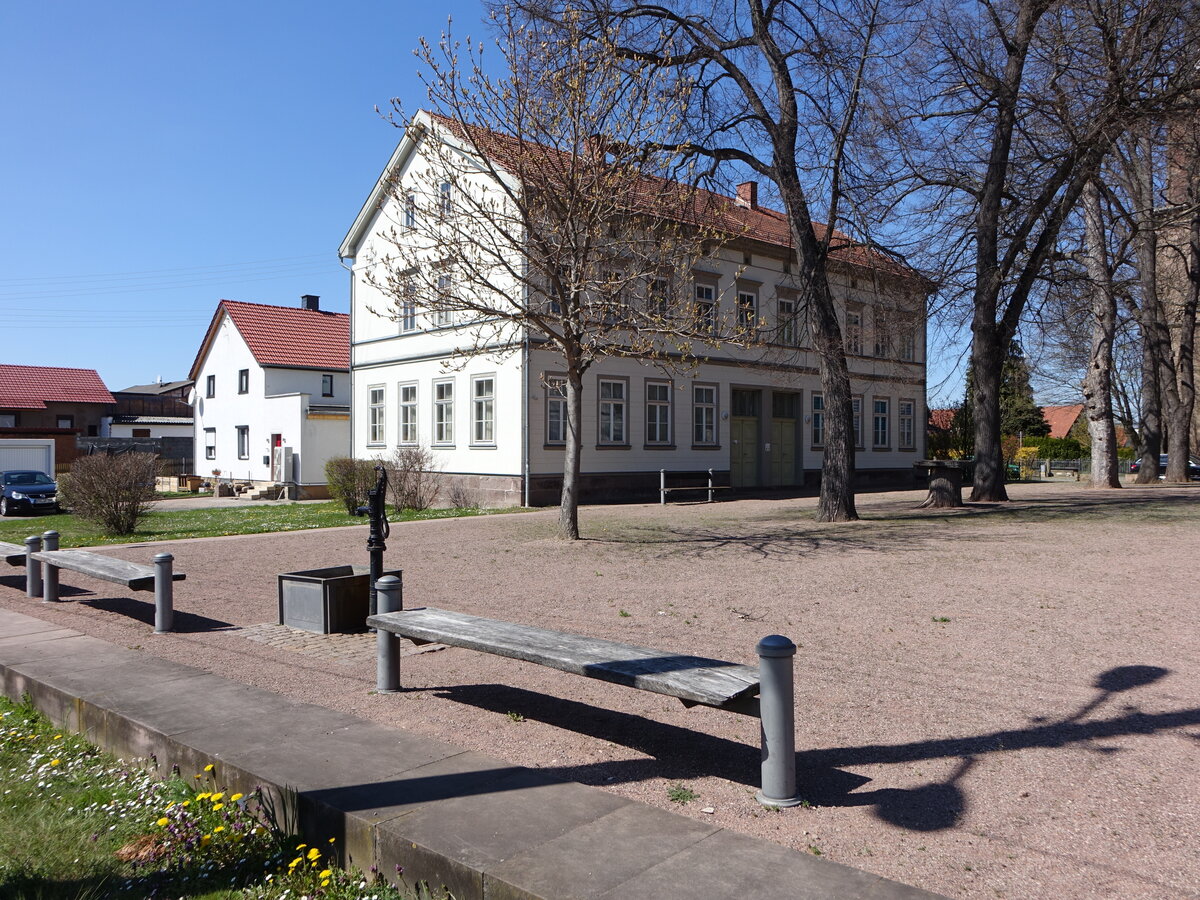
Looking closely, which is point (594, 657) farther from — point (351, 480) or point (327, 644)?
point (351, 480)

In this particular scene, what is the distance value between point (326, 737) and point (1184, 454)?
3544 centimetres

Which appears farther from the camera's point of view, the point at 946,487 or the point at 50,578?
the point at 946,487

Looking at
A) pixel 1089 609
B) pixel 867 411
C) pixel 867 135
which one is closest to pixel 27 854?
pixel 1089 609

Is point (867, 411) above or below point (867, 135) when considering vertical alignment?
below

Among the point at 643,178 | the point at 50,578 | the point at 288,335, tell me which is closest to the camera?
the point at 50,578

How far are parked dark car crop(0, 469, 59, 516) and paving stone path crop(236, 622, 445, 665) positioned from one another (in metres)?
22.6

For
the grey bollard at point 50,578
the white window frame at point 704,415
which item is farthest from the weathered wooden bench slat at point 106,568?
the white window frame at point 704,415

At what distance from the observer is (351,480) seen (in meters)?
23.9

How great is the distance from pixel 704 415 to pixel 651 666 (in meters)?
23.9

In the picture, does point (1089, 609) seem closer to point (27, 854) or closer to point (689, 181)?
point (27, 854)

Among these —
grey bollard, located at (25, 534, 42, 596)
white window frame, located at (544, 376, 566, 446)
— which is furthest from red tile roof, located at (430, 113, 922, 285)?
grey bollard, located at (25, 534, 42, 596)

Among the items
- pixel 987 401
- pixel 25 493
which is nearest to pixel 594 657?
pixel 987 401

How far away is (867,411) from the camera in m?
35.3

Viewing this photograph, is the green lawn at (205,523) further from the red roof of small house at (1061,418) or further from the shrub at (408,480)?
the red roof of small house at (1061,418)
